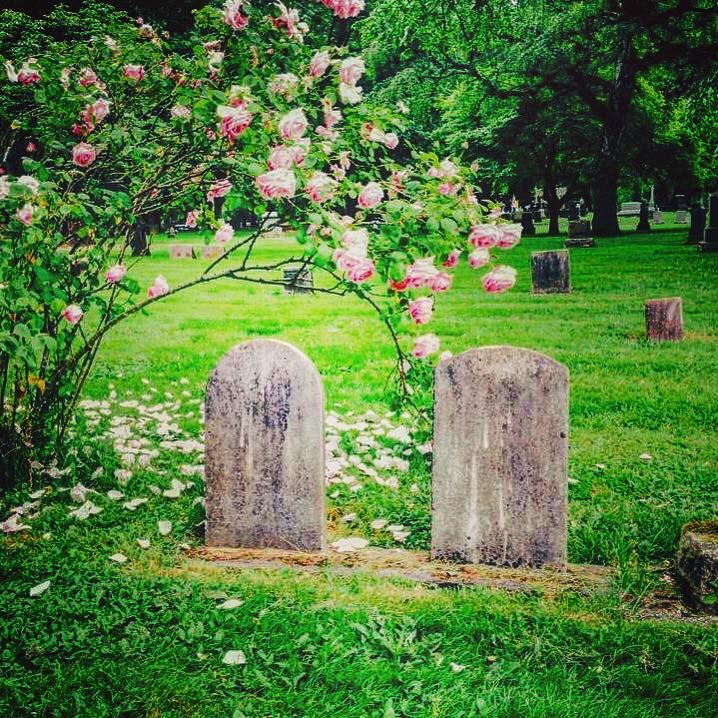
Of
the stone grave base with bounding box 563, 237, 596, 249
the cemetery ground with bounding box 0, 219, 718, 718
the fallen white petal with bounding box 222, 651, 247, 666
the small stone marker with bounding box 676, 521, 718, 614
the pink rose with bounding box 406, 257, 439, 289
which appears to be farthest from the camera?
the stone grave base with bounding box 563, 237, 596, 249

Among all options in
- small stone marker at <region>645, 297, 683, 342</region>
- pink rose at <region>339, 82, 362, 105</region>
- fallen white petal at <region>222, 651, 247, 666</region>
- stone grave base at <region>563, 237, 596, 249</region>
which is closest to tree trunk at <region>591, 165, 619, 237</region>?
stone grave base at <region>563, 237, 596, 249</region>

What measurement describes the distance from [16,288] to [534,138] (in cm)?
2612

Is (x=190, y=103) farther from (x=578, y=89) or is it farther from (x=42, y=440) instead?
(x=578, y=89)

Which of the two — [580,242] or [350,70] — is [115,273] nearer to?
[350,70]

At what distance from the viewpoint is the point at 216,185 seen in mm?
4113

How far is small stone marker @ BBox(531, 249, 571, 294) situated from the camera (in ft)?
41.8

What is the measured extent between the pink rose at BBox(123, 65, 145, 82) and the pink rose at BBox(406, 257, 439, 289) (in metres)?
2.18

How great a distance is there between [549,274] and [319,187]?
33.2 feet

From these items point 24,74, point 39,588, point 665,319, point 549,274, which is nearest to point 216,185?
point 24,74

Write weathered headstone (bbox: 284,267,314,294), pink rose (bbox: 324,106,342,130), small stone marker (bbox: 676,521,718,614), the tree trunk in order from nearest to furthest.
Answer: small stone marker (bbox: 676,521,718,614)
weathered headstone (bbox: 284,267,314,294)
pink rose (bbox: 324,106,342,130)
the tree trunk

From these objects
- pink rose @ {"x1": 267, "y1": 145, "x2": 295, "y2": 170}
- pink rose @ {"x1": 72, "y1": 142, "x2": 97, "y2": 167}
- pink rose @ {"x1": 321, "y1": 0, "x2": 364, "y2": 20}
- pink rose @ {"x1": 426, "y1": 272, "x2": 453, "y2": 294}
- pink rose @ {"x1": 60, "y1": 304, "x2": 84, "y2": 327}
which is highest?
pink rose @ {"x1": 321, "y1": 0, "x2": 364, "y2": 20}

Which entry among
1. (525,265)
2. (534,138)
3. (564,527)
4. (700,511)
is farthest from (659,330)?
(534,138)

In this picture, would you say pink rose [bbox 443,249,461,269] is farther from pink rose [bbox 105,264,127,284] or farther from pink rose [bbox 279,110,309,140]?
pink rose [bbox 105,264,127,284]

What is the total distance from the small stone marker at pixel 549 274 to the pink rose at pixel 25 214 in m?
10.5
